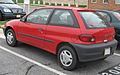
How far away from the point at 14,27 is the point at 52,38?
1821 millimetres

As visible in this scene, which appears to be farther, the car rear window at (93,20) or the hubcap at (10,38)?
the hubcap at (10,38)

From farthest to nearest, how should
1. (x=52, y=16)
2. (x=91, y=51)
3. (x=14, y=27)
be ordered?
(x=14, y=27)
(x=52, y=16)
(x=91, y=51)

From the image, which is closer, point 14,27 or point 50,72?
point 50,72

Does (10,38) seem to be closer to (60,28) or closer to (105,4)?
(60,28)

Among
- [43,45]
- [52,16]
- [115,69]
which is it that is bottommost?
[115,69]

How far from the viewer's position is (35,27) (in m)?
6.06

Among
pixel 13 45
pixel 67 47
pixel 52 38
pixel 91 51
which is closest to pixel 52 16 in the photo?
pixel 52 38

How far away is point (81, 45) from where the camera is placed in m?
4.95

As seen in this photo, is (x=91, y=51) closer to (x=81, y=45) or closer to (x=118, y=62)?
(x=81, y=45)

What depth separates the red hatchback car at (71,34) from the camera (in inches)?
196

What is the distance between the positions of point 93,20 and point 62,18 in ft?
2.48

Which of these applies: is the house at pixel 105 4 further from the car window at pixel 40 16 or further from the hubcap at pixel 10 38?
the car window at pixel 40 16

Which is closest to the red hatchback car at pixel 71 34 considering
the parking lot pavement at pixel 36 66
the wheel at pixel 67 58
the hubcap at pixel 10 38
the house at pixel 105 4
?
the wheel at pixel 67 58

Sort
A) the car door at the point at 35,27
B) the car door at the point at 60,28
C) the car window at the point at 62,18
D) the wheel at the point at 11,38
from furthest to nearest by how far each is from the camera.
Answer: the wheel at the point at 11,38
the car door at the point at 35,27
the car window at the point at 62,18
the car door at the point at 60,28
